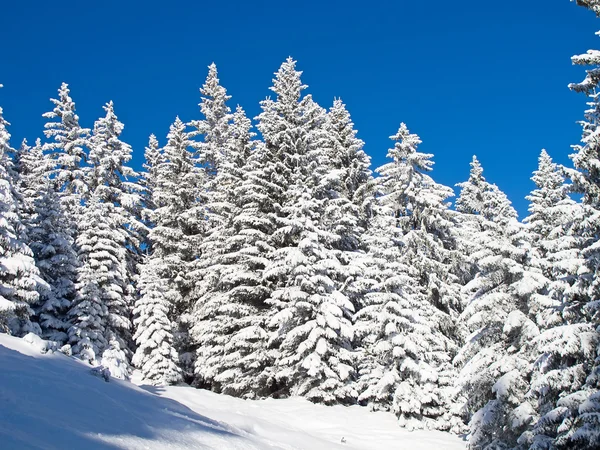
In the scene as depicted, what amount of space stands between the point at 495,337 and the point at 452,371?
4745 millimetres

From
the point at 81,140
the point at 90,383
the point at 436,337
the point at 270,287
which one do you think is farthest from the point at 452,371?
the point at 81,140

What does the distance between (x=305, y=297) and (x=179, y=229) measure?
13.2 metres

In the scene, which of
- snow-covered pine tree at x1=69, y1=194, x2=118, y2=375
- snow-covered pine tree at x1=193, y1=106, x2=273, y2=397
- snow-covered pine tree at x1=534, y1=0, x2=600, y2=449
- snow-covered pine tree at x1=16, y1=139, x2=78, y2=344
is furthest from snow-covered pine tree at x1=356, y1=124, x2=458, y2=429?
snow-covered pine tree at x1=16, y1=139, x2=78, y2=344

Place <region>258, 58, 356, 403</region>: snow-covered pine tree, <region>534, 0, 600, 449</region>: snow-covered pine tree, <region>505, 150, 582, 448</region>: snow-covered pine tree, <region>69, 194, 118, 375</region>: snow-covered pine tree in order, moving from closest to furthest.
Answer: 1. <region>534, 0, 600, 449</region>: snow-covered pine tree
2. <region>505, 150, 582, 448</region>: snow-covered pine tree
3. <region>258, 58, 356, 403</region>: snow-covered pine tree
4. <region>69, 194, 118, 375</region>: snow-covered pine tree

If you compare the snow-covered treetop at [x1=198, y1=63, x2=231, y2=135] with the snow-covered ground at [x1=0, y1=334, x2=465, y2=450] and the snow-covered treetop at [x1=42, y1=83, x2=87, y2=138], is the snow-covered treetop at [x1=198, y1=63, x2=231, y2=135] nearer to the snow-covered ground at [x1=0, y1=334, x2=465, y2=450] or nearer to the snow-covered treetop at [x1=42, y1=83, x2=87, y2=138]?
the snow-covered treetop at [x1=42, y1=83, x2=87, y2=138]

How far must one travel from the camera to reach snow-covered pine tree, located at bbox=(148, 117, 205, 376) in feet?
93.8

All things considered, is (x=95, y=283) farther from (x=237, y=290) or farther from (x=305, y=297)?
(x=305, y=297)

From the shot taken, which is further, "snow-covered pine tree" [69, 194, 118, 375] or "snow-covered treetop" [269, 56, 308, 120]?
"snow-covered treetop" [269, 56, 308, 120]

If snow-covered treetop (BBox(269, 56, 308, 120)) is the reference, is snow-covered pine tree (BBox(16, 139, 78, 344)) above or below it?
below

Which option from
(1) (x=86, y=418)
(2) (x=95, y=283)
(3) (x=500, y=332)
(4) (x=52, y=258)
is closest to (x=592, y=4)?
(3) (x=500, y=332)

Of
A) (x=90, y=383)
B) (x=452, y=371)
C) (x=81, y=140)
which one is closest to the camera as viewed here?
(x=90, y=383)

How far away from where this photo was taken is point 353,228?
27.4 meters

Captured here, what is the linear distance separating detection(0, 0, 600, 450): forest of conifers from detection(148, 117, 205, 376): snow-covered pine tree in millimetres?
143

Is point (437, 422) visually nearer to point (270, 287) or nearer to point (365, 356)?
point (365, 356)
